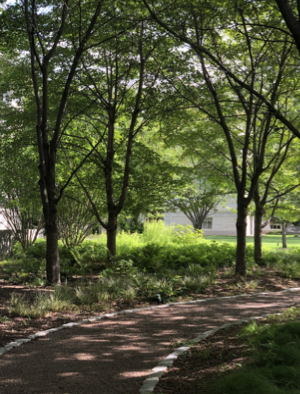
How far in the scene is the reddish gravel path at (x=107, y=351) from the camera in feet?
11.8

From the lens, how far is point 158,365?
4.10 meters

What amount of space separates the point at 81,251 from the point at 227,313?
726 centimetres

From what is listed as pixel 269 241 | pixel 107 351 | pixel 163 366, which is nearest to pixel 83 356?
pixel 107 351

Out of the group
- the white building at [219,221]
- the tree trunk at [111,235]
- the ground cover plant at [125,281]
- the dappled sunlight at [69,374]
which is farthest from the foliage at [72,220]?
the white building at [219,221]

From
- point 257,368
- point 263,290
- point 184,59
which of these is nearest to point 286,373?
point 257,368

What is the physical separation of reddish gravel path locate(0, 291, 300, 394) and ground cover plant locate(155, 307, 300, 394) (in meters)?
0.35

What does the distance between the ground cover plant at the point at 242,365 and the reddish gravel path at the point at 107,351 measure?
0.35 meters

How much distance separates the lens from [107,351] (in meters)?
4.55

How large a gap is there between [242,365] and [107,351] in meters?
1.63

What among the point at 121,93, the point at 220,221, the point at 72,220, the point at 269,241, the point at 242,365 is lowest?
the point at 269,241

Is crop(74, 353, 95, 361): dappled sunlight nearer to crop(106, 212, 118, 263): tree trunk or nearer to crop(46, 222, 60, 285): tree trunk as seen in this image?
crop(46, 222, 60, 285): tree trunk

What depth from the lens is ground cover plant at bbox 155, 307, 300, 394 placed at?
3.03 m

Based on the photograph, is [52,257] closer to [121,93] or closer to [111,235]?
[111,235]

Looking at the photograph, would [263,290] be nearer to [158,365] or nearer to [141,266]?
[141,266]
